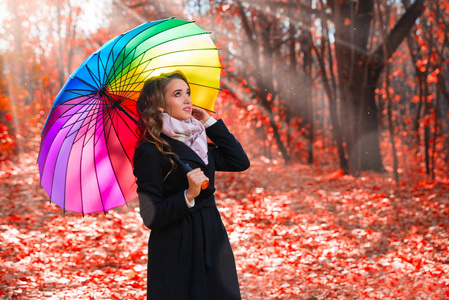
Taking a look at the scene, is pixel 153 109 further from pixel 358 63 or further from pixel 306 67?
pixel 306 67

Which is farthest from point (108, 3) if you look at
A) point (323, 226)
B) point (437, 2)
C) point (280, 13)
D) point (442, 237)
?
point (442, 237)

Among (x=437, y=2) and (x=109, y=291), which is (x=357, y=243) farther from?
(x=437, y=2)

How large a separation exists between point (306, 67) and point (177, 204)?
45.5 ft

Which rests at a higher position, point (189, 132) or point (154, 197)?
point (189, 132)

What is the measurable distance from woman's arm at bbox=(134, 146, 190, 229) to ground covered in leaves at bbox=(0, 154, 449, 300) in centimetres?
284

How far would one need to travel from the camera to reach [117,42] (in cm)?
272

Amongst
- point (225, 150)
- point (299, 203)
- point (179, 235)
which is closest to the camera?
point (179, 235)

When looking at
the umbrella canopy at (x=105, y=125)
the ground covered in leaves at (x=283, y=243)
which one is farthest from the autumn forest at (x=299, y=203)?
the umbrella canopy at (x=105, y=125)

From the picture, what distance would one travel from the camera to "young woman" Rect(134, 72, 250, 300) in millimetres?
2287

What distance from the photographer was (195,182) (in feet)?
7.30

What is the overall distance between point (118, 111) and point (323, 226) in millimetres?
5200

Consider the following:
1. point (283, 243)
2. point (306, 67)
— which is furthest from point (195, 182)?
point (306, 67)

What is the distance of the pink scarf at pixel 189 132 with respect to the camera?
2426 mm

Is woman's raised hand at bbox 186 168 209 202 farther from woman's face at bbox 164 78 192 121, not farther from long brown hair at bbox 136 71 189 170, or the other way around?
woman's face at bbox 164 78 192 121
